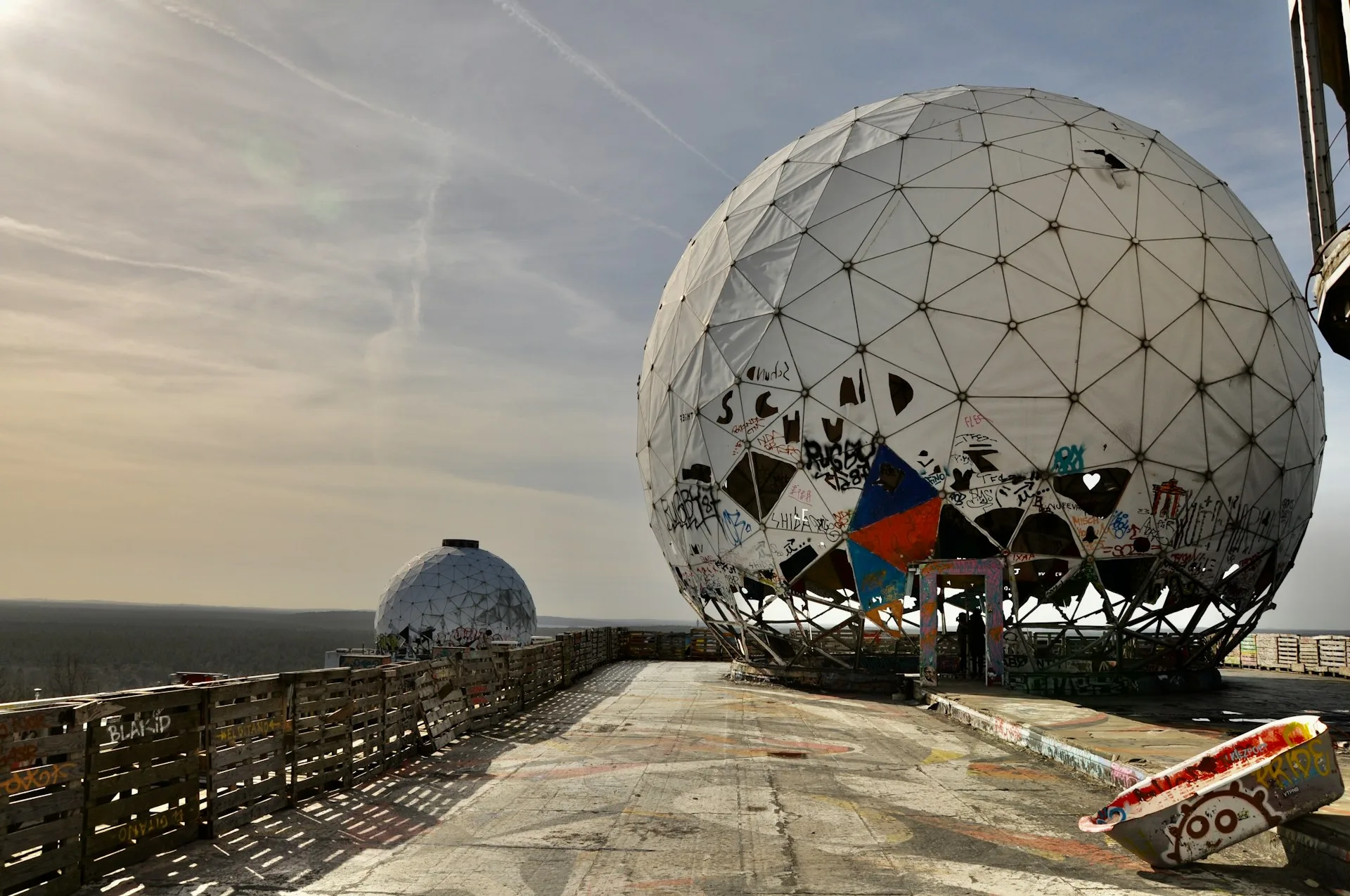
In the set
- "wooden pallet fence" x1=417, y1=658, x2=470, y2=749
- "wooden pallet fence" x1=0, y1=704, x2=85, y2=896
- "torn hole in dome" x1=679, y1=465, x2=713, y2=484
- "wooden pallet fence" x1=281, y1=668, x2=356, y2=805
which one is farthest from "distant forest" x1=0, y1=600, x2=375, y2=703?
"wooden pallet fence" x1=0, y1=704, x2=85, y2=896

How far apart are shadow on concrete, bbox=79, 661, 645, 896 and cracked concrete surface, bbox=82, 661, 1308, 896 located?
26mm

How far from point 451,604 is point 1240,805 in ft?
119

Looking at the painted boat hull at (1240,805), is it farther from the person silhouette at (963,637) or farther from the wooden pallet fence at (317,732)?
the person silhouette at (963,637)

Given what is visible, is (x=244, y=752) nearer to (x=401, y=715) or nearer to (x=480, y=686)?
(x=401, y=715)

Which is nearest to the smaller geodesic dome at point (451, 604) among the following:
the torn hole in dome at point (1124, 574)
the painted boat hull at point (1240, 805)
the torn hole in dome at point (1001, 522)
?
the torn hole in dome at point (1124, 574)

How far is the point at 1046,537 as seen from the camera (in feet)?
62.0

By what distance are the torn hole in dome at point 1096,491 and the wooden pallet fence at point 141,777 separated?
15.7 m

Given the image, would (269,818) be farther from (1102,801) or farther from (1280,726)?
(1280,726)

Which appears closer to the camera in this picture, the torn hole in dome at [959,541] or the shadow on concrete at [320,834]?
the shadow on concrete at [320,834]

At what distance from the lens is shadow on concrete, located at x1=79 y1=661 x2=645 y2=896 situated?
6.32 meters

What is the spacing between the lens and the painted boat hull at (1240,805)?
6.32 metres

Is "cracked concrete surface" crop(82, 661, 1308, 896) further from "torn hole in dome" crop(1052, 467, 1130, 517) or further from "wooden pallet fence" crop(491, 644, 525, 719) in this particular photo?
"torn hole in dome" crop(1052, 467, 1130, 517)

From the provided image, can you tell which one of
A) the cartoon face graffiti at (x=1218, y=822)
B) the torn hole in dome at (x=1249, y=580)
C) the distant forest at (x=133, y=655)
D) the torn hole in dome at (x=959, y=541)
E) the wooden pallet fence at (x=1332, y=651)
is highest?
the torn hole in dome at (x=959, y=541)

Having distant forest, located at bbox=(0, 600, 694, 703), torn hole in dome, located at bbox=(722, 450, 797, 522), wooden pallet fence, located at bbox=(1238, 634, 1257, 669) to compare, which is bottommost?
distant forest, located at bbox=(0, 600, 694, 703)
